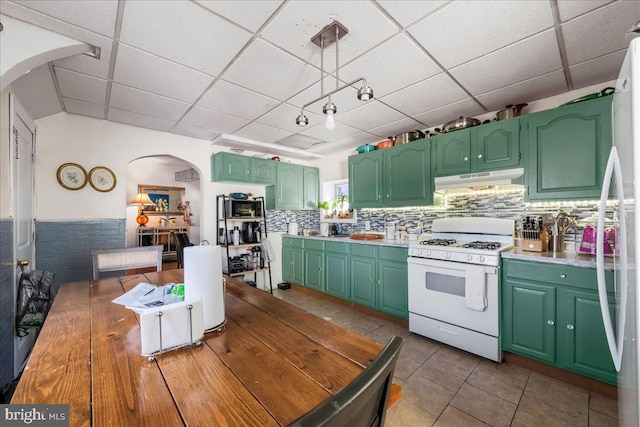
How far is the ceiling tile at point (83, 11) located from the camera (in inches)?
55.1

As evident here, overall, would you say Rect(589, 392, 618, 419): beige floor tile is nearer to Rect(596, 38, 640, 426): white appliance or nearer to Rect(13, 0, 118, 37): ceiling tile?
Rect(596, 38, 640, 426): white appliance

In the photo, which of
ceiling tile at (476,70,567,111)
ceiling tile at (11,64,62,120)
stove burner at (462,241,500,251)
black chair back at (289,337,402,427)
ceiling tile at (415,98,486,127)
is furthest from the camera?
ceiling tile at (415,98,486,127)

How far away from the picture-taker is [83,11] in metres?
1.46

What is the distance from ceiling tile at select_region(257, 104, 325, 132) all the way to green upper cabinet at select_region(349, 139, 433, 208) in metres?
0.97

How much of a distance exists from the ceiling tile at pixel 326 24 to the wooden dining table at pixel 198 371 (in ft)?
5.43

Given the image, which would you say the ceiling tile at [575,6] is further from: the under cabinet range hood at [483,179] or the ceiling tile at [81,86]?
the ceiling tile at [81,86]

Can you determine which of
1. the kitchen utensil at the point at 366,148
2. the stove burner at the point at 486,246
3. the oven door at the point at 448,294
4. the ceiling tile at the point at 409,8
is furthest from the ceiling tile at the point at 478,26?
the kitchen utensil at the point at 366,148

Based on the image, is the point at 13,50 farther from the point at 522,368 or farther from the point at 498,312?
the point at 522,368

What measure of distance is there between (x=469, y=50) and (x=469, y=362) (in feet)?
8.10

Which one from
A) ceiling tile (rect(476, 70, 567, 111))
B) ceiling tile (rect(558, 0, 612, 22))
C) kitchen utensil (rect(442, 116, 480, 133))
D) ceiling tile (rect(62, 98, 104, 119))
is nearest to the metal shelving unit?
ceiling tile (rect(62, 98, 104, 119))

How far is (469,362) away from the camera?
2.20 metres

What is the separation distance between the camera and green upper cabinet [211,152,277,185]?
374cm

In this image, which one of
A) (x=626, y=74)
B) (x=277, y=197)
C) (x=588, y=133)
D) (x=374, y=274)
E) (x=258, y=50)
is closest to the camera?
(x=626, y=74)

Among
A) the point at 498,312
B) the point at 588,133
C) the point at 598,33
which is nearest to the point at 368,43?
the point at 598,33
